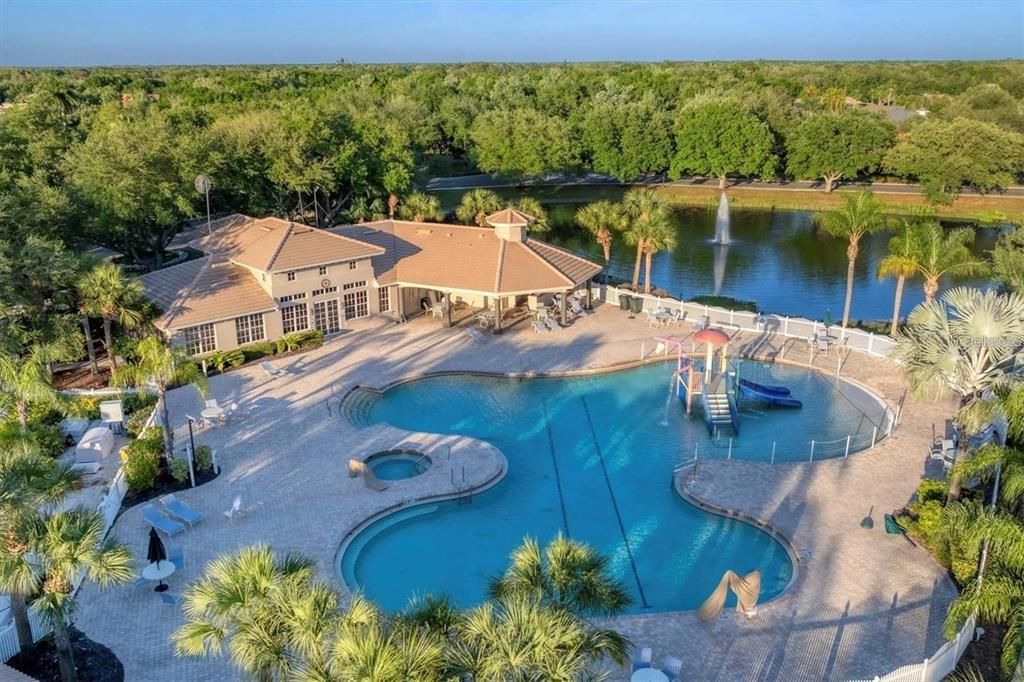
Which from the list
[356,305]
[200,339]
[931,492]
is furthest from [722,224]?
[931,492]

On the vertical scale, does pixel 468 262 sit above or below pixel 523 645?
above

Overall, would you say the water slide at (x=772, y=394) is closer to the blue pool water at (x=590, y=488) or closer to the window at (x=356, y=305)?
the blue pool water at (x=590, y=488)

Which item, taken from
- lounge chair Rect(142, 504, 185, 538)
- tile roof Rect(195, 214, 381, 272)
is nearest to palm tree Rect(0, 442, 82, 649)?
lounge chair Rect(142, 504, 185, 538)

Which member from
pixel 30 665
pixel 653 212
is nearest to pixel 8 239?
pixel 30 665

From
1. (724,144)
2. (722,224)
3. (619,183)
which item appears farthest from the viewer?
(619,183)

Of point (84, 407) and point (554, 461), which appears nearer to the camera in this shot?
point (554, 461)

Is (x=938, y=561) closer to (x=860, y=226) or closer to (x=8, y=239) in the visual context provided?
(x=860, y=226)

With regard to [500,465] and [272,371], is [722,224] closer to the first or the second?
[272,371]
